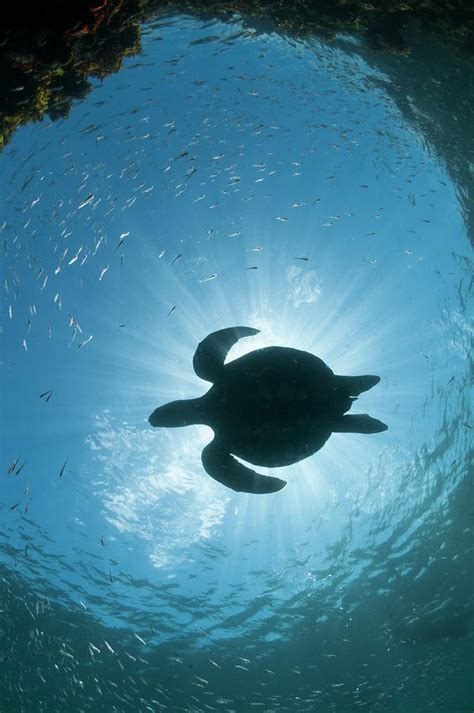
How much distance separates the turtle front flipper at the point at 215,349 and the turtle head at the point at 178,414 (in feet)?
1.60

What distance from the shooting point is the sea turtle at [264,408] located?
5035 millimetres

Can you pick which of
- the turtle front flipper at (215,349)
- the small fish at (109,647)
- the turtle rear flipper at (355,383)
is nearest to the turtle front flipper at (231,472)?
the turtle front flipper at (215,349)

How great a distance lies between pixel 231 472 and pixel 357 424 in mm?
1779

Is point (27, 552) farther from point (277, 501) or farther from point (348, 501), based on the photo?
point (348, 501)

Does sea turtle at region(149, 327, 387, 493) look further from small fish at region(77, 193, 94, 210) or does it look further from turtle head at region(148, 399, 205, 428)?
small fish at region(77, 193, 94, 210)

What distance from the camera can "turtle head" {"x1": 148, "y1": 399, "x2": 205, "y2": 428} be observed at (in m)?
5.47

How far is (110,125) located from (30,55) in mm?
2920

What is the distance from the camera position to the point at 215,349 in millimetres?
5270

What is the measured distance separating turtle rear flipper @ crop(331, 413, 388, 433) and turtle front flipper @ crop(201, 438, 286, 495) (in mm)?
1079

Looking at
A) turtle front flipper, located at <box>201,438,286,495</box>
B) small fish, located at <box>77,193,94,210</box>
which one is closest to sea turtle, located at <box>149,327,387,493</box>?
turtle front flipper, located at <box>201,438,286,495</box>

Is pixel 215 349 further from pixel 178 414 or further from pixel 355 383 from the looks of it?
pixel 355 383

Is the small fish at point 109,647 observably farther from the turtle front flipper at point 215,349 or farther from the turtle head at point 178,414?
the turtle front flipper at point 215,349

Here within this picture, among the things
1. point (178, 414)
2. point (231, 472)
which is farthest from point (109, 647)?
point (178, 414)

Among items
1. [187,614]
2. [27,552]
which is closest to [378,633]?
[187,614]
